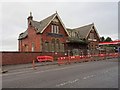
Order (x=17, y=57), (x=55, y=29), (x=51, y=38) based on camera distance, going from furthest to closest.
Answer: (x=55, y=29), (x=51, y=38), (x=17, y=57)

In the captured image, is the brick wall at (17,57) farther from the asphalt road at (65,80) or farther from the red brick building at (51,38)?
the asphalt road at (65,80)

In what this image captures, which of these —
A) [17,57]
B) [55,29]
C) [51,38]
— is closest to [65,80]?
[17,57]

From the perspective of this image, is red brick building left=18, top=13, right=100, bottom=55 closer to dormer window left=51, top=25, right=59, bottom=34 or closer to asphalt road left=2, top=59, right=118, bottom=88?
dormer window left=51, top=25, right=59, bottom=34

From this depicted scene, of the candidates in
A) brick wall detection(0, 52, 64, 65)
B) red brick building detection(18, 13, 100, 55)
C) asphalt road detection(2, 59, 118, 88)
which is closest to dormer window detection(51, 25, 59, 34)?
red brick building detection(18, 13, 100, 55)

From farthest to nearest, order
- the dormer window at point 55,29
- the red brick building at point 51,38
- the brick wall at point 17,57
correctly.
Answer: the dormer window at point 55,29 < the red brick building at point 51,38 < the brick wall at point 17,57

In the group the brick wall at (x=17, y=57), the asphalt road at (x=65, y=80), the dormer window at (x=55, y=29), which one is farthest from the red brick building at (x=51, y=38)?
the asphalt road at (x=65, y=80)

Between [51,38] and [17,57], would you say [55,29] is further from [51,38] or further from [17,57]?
[17,57]

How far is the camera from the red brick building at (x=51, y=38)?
36688 millimetres

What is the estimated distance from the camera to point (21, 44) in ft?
145

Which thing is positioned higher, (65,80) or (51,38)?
(51,38)

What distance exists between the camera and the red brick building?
36.7m

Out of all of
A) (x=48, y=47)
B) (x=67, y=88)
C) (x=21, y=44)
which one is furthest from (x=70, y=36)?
(x=67, y=88)

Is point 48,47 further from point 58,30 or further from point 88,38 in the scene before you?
point 88,38

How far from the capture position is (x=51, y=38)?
125ft
